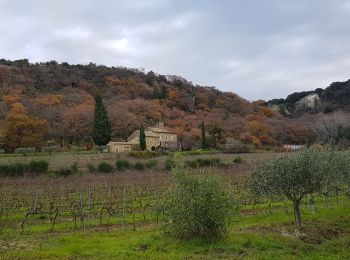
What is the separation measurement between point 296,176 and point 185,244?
19.7 ft

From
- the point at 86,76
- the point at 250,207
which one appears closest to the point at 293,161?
the point at 250,207

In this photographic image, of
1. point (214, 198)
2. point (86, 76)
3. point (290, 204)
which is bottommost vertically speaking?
point (290, 204)

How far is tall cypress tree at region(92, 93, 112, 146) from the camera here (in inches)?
2697

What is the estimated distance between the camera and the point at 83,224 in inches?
889

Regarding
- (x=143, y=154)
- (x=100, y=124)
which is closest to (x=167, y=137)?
(x=100, y=124)

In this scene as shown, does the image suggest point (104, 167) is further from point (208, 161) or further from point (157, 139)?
point (157, 139)

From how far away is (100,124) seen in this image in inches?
2749

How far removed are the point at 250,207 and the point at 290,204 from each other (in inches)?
131

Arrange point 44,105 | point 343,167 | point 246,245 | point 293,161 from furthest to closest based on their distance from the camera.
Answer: point 44,105
point 343,167
point 293,161
point 246,245

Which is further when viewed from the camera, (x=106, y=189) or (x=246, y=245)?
(x=106, y=189)

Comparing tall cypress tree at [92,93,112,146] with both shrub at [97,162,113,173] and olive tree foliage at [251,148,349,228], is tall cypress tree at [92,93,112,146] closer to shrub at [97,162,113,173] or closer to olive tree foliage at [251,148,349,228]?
shrub at [97,162,113,173]

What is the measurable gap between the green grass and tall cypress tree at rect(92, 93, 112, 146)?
47.8m

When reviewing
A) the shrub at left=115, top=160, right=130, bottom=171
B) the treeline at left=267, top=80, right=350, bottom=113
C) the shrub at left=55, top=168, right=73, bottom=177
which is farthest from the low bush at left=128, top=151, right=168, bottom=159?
the treeline at left=267, top=80, right=350, bottom=113

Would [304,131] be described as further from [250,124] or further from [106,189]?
[106,189]
